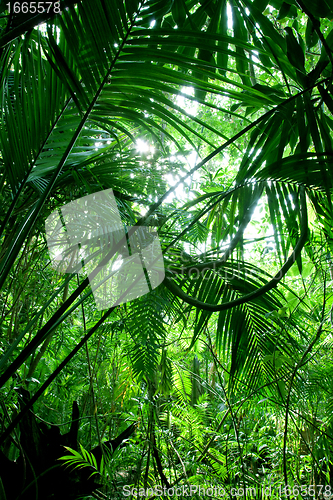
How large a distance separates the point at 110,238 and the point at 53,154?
1.01 feet

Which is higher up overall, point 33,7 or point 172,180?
point 172,180

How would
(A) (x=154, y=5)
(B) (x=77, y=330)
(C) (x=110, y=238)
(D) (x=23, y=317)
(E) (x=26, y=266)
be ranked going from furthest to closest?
1. (B) (x=77, y=330)
2. (D) (x=23, y=317)
3. (E) (x=26, y=266)
4. (C) (x=110, y=238)
5. (A) (x=154, y=5)

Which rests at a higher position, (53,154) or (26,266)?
(53,154)

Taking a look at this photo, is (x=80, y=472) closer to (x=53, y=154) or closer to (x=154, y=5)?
(x=53, y=154)

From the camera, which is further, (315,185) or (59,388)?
(59,388)

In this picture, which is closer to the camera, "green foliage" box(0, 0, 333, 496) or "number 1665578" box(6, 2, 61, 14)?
"number 1665578" box(6, 2, 61, 14)

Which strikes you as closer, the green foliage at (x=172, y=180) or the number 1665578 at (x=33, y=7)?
the number 1665578 at (x=33, y=7)

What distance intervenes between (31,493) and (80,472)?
173 mm

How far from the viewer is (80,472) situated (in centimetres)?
95

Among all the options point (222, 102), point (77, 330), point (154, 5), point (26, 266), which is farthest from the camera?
point (222, 102)

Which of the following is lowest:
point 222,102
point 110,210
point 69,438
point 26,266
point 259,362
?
point 69,438

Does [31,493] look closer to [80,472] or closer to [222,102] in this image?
[80,472]

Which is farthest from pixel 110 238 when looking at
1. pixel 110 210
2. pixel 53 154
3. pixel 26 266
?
pixel 26 266

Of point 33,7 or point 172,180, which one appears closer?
point 33,7
